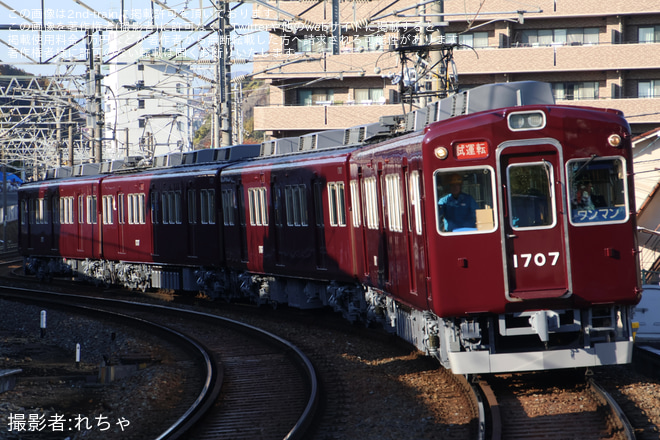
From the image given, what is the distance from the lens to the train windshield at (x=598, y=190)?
9.49m

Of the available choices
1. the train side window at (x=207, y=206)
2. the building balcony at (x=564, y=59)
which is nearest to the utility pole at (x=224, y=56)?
the train side window at (x=207, y=206)

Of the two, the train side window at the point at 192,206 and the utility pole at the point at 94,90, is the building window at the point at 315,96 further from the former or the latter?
the train side window at the point at 192,206

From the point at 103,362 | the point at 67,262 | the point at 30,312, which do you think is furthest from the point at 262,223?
the point at 67,262

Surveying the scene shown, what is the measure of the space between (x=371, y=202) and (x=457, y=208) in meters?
3.98

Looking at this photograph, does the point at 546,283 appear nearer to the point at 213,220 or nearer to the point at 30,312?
the point at 213,220

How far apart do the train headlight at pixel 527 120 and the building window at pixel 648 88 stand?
120 feet

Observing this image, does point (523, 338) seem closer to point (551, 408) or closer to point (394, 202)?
point (551, 408)

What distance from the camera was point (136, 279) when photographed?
2628 centimetres

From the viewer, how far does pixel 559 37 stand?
→ 144 feet

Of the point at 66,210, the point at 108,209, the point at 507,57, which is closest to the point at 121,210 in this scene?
the point at 108,209

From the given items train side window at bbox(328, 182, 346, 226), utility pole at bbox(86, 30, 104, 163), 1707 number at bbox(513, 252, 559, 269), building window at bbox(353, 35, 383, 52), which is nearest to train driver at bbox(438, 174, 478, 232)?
1707 number at bbox(513, 252, 559, 269)

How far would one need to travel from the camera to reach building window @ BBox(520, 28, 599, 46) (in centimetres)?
4356

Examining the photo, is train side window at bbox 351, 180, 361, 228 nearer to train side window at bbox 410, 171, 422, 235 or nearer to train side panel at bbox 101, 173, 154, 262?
train side window at bbox 410, 171, 422, 235

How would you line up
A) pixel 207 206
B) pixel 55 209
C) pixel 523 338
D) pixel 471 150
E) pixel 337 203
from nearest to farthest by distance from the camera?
pixel 471 150 < pixel 523 338 < pixel 337 203 < pixel 207 206 < pixel 55 209
